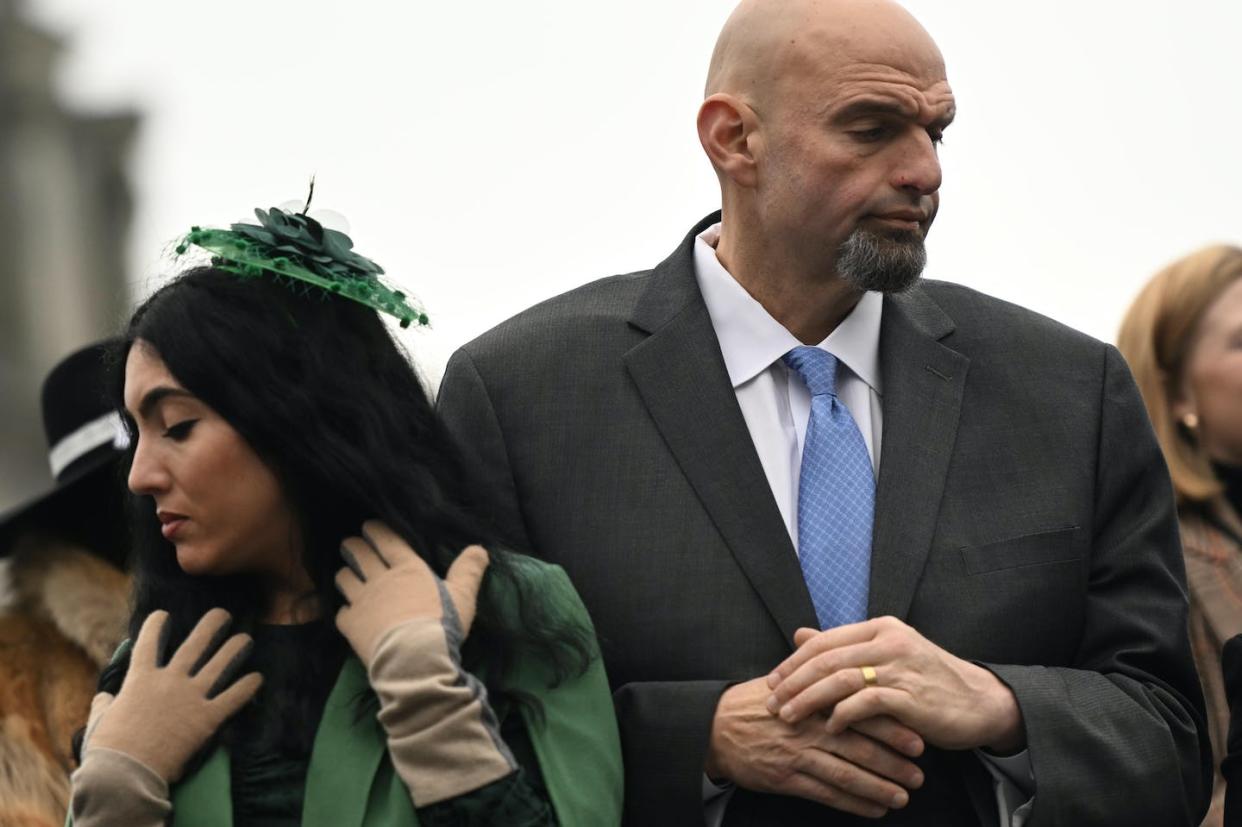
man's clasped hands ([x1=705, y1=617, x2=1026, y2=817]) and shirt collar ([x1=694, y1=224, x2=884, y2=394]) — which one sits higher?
shirt collar ([x1=694, y1=224, x2=884, y2=394])

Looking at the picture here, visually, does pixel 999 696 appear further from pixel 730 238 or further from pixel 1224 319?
pixel 1224 319

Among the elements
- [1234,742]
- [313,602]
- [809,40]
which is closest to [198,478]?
[313,602]

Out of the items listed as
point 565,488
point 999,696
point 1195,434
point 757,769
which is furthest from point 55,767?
point 1195,434

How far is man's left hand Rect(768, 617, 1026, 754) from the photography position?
12.3 feet

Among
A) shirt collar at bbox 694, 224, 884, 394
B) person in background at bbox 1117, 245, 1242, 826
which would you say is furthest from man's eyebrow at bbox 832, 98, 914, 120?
person in background at bbox 1117, 245, 1242, 826

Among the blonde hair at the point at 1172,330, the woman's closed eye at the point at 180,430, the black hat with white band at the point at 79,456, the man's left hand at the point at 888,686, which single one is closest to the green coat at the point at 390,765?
the man's left hand at the point at 888,686

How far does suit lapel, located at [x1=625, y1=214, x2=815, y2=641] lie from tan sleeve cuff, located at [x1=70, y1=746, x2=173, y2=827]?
3.48 feet

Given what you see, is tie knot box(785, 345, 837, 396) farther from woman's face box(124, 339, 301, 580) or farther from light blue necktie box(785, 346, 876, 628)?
woman's face box(124, 339, 301, 580)

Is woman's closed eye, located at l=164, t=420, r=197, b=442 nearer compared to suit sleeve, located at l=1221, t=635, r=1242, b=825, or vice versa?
woman's closed eye, located at l=164, t=420, r=197, b=442

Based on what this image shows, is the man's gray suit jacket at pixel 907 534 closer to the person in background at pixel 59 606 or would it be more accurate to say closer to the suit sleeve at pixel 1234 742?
the suit sleeve at pixel 1234 742

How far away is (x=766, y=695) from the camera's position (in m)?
3.83

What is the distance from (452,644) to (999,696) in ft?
Answer: 3.02

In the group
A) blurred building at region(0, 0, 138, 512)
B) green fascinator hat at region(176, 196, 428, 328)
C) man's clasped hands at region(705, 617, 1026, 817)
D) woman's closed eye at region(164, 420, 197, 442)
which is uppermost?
green fascinator hat at region(176, 196, 428, 328)

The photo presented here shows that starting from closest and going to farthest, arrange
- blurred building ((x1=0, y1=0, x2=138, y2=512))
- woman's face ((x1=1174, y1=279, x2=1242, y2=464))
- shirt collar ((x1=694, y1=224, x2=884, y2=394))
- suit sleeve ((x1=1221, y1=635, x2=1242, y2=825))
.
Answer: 1. suit sleeve ((x1=1221, y1=635, x2=1242, y2=825))
2. shirt collar ((x1=694, y1=224, x2=884, y2=394))
3. woman's face ((x1=1174, y1=279, x2=1242, y2=464))
4. blurred building ((x1=0, y1=0, x2=138, y2=512))
